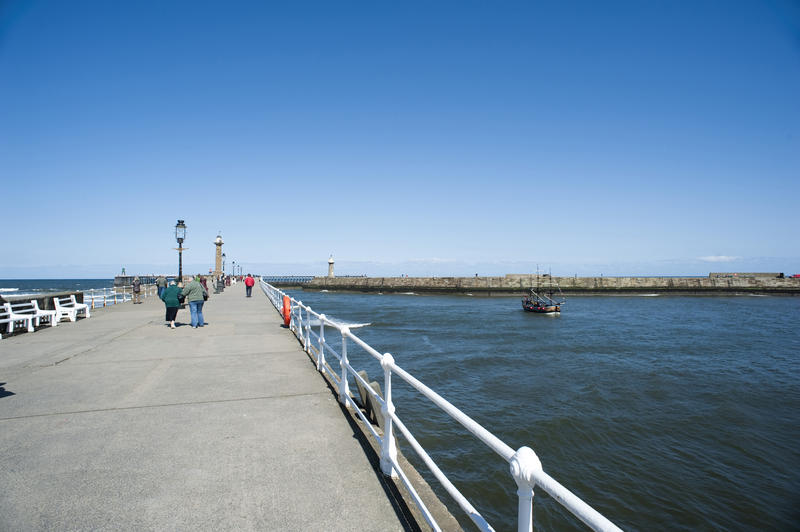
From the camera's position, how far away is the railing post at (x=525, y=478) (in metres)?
1.75

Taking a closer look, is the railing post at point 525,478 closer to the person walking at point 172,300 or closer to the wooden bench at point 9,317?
the person walking at point 172,300

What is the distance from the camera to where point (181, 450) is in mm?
4113

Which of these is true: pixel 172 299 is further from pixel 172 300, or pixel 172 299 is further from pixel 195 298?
pixel 195 298

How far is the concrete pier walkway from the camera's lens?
305 centimetres

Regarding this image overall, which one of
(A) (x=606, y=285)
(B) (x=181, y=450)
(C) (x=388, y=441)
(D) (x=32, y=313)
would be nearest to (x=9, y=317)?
(D) (x=32, y=313)

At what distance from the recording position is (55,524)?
2902 millimetres

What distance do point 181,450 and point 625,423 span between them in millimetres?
11025

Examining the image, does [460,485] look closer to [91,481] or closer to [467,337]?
[91,481]

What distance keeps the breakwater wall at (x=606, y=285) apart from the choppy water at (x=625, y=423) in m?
49.7

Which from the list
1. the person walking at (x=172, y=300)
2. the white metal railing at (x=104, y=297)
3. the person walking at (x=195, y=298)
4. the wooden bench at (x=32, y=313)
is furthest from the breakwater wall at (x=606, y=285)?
the wooden bench at (x=32, y=313)

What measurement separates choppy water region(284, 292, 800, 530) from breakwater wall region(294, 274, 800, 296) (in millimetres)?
49741

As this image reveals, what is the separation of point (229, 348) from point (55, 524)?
6846mm

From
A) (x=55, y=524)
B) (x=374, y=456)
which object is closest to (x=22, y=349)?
(x=55, y=524)

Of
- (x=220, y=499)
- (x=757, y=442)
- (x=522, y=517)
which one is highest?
(x=522, y=517)
